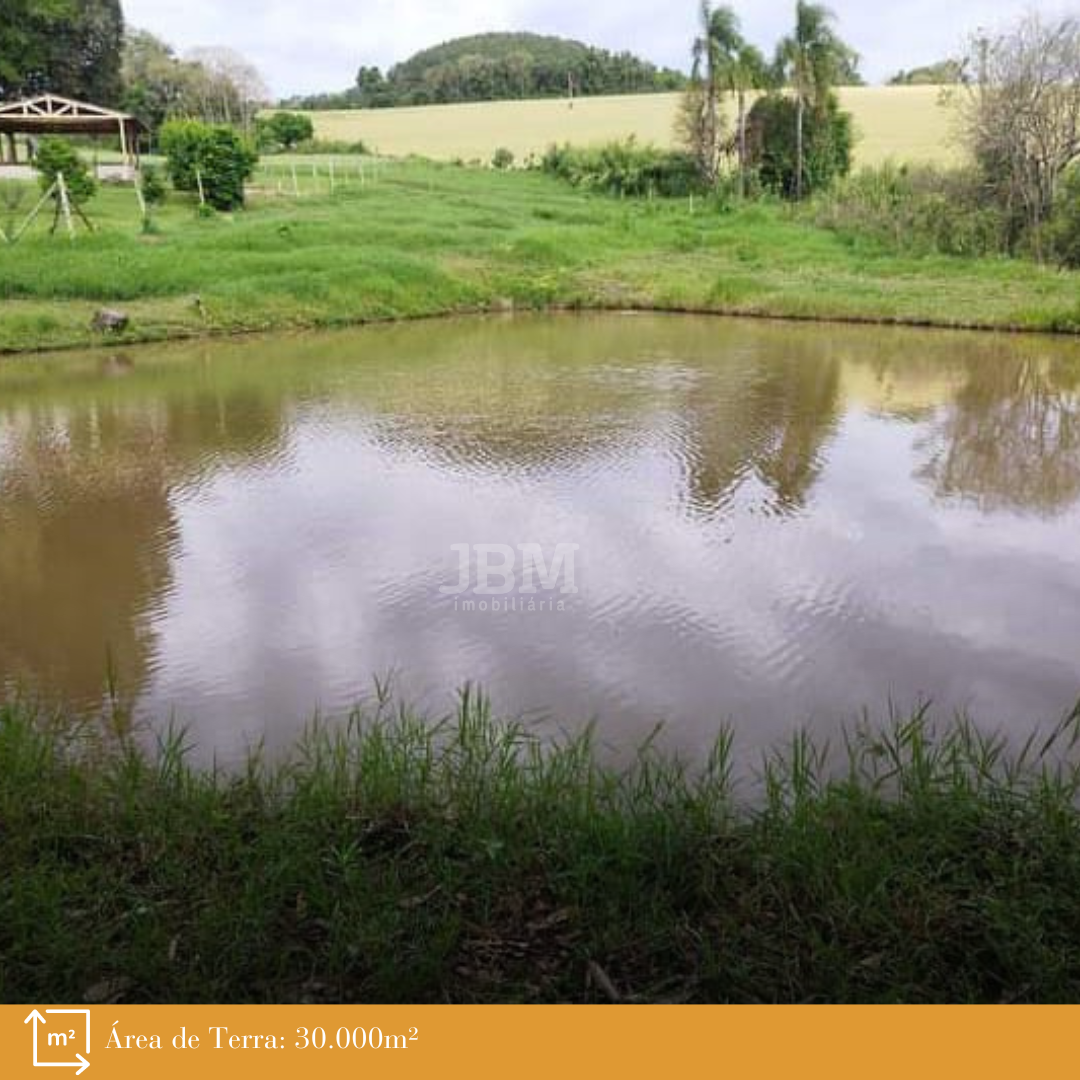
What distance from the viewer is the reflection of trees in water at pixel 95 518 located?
16.2ft

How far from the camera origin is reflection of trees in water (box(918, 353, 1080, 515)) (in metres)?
7.61

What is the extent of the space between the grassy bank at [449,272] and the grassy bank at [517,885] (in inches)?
474

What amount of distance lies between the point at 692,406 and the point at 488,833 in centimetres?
792

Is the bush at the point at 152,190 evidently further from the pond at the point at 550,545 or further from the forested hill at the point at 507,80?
the forested hill at the point at 507,80

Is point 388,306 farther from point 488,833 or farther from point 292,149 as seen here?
point 292,149

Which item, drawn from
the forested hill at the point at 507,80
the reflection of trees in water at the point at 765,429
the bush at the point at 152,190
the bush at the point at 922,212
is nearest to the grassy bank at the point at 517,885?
the reflection of trees in water at the point at 765,429

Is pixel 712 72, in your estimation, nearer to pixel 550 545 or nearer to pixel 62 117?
pixel 62 117

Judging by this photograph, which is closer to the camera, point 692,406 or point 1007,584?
point 1007,584

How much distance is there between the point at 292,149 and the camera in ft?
117

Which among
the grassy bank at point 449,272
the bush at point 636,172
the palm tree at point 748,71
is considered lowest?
the grassy bank at point 449,272

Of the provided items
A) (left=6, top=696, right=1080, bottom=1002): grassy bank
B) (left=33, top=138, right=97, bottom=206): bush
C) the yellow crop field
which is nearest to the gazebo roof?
(left=33, top=138, right=97, bottom=206): bush

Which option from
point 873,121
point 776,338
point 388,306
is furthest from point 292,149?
point 776,338

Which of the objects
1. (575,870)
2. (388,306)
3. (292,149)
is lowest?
(575,870)
